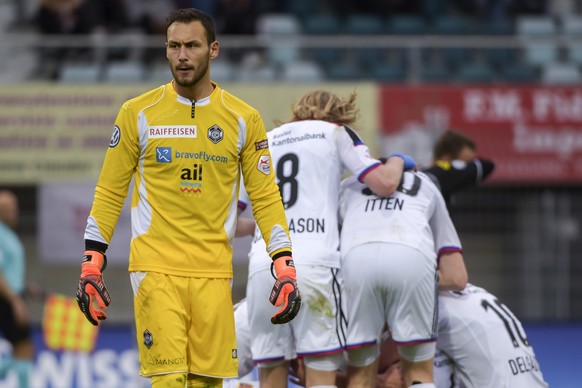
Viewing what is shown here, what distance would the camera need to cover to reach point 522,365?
6508 mm

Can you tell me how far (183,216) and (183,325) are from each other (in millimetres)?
456

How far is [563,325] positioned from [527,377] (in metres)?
4.92

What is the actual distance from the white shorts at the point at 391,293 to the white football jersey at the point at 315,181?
17cm

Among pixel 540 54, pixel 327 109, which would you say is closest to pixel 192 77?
pixel 327 109

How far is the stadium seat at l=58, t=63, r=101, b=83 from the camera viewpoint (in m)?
13.1

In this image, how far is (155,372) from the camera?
4848 mm

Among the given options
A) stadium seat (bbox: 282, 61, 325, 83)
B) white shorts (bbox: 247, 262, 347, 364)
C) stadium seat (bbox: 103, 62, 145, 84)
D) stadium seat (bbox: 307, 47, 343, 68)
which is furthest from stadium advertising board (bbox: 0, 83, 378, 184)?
white shorts (bbox: 247, 262, 347, 364)

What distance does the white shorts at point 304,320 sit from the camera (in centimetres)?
618

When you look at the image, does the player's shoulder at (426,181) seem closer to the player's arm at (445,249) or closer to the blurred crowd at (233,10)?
the player's arm at (445,249)

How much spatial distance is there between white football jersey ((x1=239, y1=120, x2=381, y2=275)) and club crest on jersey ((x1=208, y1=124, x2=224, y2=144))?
1350 millimetres

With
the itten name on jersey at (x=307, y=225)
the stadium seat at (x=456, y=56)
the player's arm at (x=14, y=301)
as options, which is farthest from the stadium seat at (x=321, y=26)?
the itten name on jersey at (x=307, y=225)

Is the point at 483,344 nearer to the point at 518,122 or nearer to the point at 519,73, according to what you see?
the point at 518,122

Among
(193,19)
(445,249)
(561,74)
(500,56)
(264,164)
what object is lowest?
(445,249)

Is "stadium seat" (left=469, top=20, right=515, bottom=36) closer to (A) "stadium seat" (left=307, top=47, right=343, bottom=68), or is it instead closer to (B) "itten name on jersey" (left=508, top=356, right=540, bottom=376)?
(A) "stadium seat" (left=307, top=47, right=343, bottom=68)
